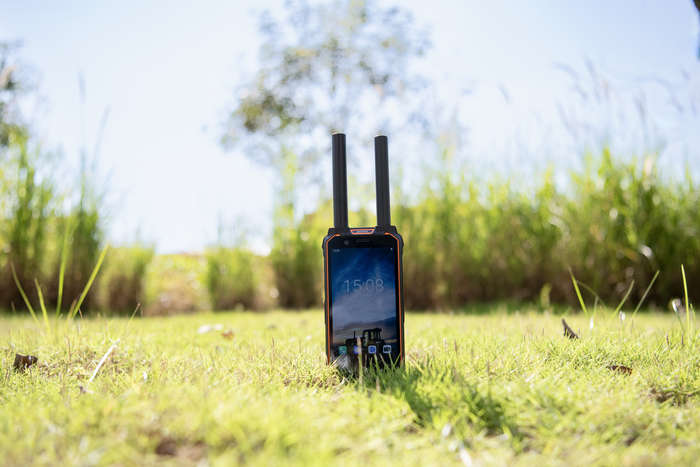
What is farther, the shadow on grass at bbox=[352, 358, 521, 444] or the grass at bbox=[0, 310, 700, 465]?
the shadow on grass at bbox=[352, 358, 521, 444]

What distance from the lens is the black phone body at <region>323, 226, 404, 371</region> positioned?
1.55 metres

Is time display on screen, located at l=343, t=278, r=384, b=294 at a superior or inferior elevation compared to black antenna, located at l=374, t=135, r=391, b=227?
inferior

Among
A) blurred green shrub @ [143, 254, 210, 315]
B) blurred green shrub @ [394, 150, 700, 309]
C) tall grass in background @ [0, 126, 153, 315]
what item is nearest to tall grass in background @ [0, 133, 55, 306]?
tall grass in background @ [0, 126, 153, 315]

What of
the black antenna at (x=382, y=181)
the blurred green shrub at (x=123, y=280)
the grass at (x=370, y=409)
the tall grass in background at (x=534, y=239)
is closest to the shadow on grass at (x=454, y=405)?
the grass at (x=370, y=409)

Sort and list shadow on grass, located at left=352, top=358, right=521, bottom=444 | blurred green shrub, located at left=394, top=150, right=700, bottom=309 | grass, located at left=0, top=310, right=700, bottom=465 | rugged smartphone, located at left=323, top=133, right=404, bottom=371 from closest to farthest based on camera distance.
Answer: grass, located at left=0, top=310, right=700, bottom=465, shadow on grass, located at left=352, top=358, right=521, bottom=444, rugged smartphone, located at left=323, top=133, right=404, bottom=371, blurred green shrub, located at left=394, top=150, right=700, bottom=309

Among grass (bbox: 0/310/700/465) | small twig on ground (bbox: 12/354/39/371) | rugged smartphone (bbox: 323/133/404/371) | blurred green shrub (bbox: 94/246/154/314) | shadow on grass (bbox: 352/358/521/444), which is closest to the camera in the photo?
grass (bbox: 0/310/700/465)

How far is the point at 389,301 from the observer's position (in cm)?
158

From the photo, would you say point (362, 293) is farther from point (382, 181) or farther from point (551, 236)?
point (551, 236)

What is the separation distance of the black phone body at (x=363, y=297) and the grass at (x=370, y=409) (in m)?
0.10

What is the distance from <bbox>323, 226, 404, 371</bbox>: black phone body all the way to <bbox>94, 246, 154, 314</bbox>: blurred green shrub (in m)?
3.34

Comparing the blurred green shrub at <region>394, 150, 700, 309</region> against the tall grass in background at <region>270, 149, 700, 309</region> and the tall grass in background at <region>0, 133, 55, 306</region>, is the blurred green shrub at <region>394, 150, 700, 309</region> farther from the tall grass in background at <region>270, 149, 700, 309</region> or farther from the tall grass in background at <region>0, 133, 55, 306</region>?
the tall grass in background at <region>0, 133, 55, 306</region>

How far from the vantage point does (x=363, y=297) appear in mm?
1565

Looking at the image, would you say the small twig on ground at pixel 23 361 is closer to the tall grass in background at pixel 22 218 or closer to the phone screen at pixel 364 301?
the phone screen at pixel 364 301

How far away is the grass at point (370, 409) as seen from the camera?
966mm
